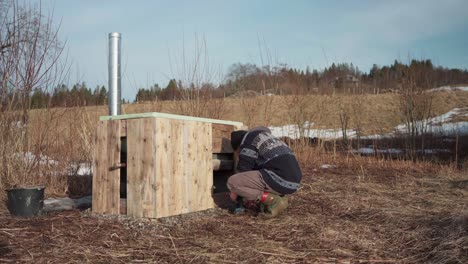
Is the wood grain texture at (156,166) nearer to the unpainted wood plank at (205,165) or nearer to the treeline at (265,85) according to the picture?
the unpainted wood plank at (205,165)

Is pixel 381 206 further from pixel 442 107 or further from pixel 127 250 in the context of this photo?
pixel 442 107

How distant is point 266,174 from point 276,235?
98 centimetres

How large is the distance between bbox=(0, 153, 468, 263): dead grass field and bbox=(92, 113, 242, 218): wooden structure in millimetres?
193

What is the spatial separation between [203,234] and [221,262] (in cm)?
95

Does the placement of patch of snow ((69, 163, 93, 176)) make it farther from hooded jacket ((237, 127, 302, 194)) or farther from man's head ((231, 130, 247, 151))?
hooded jacket ((237, 127, 302, 194))

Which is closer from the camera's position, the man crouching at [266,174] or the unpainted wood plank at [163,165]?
the unpainted wood plank at [163,165]

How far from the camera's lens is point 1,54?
6.55 metres

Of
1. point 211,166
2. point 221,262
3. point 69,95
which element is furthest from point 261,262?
point 69,95

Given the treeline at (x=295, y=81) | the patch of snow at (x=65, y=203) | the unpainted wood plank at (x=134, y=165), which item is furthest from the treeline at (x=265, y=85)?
the unpainted wood plank at (x=134, y=165)

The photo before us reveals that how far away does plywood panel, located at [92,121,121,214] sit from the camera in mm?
4918

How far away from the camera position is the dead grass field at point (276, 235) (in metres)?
3.42

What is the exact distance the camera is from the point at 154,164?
4562 mm

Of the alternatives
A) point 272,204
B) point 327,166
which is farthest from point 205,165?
point 327,166

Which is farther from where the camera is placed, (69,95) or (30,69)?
(69,95)
